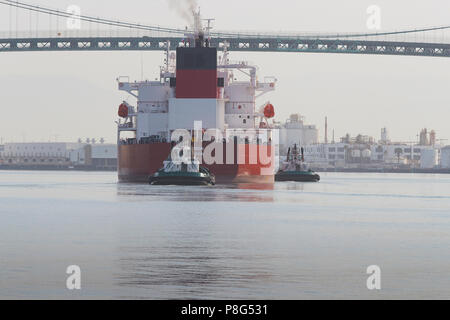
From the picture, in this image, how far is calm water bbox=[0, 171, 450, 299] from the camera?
12.6m

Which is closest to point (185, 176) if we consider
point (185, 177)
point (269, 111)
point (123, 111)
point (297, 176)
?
point (185, 177)

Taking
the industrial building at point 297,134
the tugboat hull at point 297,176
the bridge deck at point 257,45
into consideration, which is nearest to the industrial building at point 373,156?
the industrial building at point 297,134

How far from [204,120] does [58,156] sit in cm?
13773

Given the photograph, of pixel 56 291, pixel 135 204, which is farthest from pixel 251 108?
pixel 56 291

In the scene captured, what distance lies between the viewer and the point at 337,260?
15.9m

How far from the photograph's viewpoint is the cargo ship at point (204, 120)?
52938mm

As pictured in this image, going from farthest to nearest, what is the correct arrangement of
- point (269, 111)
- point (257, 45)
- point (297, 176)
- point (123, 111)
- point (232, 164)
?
point (257, 45) → point (297, 176) → point (123, 111) → point (269, 111) → point (232, 164)

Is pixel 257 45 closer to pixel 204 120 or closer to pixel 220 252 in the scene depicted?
pixel 204 120

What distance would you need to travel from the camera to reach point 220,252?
56.2ft

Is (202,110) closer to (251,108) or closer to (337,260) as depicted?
(251,108)

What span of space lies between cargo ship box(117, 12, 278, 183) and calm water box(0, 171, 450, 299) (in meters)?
22.0

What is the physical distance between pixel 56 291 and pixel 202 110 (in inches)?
1653

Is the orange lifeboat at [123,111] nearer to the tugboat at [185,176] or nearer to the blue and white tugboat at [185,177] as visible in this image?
the tugboat at [185,176]
